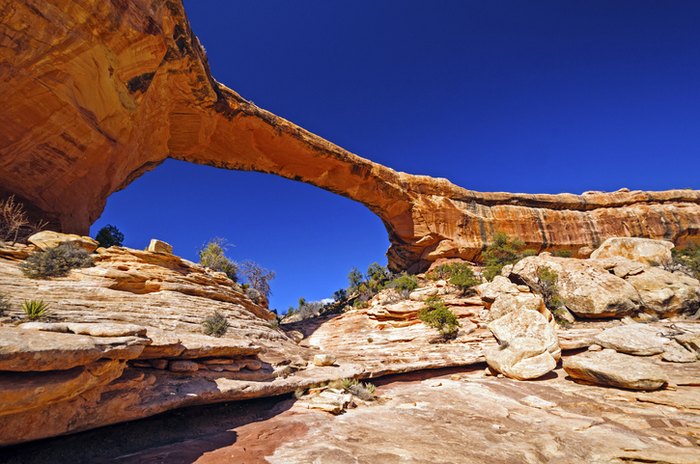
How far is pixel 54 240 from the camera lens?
9.75 m

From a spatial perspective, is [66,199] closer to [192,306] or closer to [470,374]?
[192,306]

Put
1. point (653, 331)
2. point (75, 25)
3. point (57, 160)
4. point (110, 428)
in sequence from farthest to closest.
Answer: point (57, 160), point (653, 331), point (75, 25), point (110, 428)

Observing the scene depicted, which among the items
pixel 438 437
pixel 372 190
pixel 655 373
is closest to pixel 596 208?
pixel 372 190

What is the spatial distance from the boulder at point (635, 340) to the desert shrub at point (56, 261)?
17.8 m

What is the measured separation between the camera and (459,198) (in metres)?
31.5

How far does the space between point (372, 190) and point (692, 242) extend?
34371mm

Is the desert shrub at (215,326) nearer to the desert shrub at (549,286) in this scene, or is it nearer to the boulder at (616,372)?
the boulder at (616,372)

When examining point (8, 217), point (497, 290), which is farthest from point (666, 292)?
point (8, 217)

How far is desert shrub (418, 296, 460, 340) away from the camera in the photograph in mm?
13492

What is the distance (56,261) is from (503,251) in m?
29.8

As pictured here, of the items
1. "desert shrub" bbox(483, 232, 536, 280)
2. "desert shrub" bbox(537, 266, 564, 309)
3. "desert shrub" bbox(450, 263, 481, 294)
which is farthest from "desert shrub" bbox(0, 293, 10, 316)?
"desert shrub" bbox(483, 232, 536, 280)

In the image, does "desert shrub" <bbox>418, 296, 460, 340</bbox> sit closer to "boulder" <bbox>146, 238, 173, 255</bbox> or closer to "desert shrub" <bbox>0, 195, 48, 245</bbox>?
"boulder" <bbox>146, 238, 173, 255</bbox>

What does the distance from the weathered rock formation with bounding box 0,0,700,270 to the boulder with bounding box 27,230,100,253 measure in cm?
345

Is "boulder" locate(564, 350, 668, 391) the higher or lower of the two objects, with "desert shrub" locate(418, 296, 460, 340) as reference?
A: lower
